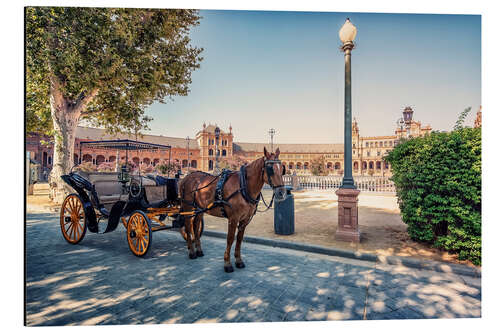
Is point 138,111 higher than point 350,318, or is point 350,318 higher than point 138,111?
point 138,111

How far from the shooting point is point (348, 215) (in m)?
4.90

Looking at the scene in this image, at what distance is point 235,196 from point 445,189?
381cm

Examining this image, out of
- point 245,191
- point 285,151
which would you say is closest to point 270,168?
point 245,191

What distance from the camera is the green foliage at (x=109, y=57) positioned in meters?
5.00

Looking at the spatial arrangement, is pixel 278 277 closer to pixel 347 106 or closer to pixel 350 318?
pixel 350 318

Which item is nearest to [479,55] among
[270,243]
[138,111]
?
[270,243]

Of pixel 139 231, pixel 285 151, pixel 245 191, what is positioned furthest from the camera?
pixel 285 151

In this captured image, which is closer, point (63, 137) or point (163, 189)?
point (163, 189)

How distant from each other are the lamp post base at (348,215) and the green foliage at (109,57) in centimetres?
612

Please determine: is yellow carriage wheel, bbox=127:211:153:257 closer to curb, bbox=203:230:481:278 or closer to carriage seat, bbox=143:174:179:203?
carriage seat, bbox=143:174:179:203

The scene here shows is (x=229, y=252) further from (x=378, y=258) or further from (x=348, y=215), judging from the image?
(x=348, y=215)

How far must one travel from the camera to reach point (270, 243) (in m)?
4.96

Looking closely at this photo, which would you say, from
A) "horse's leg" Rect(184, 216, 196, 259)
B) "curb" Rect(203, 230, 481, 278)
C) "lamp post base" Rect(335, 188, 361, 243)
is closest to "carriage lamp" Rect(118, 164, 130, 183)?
"horse's leg" Rect(184, 216, 196, 259)

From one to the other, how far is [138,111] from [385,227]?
11.1 m
